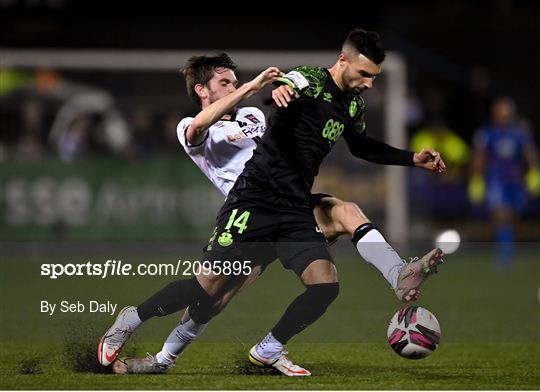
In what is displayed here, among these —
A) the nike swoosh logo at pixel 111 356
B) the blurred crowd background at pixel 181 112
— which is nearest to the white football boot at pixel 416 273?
the nike swoosh logo at pixel 111 356

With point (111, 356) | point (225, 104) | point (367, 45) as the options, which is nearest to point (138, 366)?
point (111, 356)

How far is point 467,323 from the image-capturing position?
32.9 feet

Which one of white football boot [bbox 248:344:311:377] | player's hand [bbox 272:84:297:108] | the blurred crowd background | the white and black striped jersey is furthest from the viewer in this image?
the blurred crowd background

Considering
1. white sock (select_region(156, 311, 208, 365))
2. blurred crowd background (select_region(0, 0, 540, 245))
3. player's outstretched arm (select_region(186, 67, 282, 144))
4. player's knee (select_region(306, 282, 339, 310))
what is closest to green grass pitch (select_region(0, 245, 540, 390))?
white sock (select_region(156, 311, 208, 365))

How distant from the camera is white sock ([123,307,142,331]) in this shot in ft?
23.4

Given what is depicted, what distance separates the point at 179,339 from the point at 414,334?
1.34 m

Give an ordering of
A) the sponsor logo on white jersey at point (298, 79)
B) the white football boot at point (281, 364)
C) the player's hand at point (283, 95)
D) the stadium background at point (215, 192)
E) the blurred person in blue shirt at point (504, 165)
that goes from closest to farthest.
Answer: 1. the player's hand at point (283, 95)
2. the sponsor logo on white jersey at point (298, 79)
3. the white football boot at point (281, 364)
4. the stadium background at point (215, 192)
5. the blurred person in blue shirt at point (504, 165)

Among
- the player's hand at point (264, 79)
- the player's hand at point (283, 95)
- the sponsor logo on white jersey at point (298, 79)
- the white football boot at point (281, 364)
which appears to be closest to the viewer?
the player's hand at point (264, 79)

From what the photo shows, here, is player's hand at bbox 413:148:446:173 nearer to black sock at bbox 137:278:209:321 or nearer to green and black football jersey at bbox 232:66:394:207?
green and black football jersey at bbox 232:66:394:207

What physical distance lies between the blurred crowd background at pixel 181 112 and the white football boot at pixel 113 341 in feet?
26.8

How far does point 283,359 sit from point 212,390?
0.79 metres

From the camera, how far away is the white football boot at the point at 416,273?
665 cm

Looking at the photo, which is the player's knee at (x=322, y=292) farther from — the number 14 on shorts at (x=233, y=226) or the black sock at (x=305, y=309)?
the number 14 on shorts at (x=233, y=226)

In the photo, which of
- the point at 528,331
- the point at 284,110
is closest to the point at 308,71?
the point at 284,110
